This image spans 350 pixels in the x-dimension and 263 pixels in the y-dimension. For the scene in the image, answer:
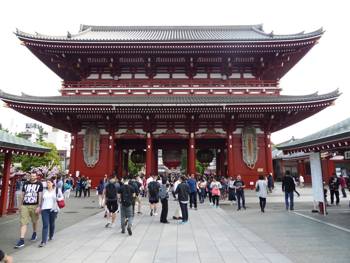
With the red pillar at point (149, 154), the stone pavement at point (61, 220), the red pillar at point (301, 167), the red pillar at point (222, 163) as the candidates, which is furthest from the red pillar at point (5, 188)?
the red pillar at point (301, 167)

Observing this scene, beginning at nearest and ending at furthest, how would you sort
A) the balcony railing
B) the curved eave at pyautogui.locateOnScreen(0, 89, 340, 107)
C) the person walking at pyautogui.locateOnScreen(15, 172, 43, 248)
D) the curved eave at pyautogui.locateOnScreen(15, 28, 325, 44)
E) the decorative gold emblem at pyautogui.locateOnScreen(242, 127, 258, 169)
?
the person walking at pyautogui.locateOnScreen(15, 172, 43, 248) → the curved eave at pyautogui.locateOnScreen(0, 89, 340, 107) → the curved eave at pyautogui.locateOnScreen(15, 28, 325, 44) → the decorative gold emblem at pyautogui.locateOnScreen(242, 127, 258, 169) → the balcony railing

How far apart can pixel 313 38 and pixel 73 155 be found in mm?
22547

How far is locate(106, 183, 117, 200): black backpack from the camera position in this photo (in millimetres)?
10883

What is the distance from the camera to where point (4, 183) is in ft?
46.3

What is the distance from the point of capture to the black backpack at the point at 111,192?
428 inches

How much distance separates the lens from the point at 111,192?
10945 millimetres

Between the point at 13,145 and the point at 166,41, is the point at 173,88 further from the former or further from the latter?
the point at 13,145

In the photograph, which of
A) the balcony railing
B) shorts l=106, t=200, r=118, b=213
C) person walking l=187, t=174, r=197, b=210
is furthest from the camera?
the balcony railing

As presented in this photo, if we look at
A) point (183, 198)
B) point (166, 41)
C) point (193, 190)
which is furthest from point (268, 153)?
point (183, 198)

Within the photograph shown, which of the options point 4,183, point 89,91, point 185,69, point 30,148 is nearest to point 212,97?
point 185,69

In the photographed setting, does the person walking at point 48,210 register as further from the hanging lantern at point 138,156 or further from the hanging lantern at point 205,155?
the hanging lantern at point 205,155

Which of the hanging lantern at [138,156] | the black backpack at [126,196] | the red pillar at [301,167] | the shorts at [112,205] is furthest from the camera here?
the red pillar at [301,167]

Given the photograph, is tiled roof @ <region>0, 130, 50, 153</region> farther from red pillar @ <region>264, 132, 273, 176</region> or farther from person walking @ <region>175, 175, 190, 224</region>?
red pillar @ <region>264, 132, 273, 176</region>

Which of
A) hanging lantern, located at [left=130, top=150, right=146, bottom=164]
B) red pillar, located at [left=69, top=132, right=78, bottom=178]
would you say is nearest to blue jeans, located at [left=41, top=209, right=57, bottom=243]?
red pillar, located at [left=69, top=132, right=78, bottom=178]
